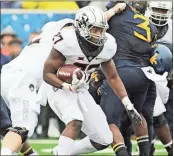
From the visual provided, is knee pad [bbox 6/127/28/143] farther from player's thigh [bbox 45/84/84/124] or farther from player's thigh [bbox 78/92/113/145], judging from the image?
player's thigh [bbox 78/92/113/145]

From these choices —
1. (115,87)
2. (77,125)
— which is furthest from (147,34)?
(77,125)

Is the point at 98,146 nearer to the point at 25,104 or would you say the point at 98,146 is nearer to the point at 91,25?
the point at 25,104

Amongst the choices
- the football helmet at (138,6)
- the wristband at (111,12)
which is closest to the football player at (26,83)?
the wristband at (111,12)

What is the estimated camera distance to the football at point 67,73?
7074mm

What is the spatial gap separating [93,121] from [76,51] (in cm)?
62

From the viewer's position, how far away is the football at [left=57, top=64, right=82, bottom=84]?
7.07m

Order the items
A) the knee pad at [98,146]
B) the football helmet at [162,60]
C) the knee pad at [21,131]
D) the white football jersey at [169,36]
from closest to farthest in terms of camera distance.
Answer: the knee pad at [21,131] < the knee pad at [98,146] < the football helmet at [162,60] < the white football jersey at [169,36]

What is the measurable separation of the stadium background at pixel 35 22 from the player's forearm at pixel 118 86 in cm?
386

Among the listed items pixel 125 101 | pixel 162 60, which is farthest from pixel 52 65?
pixel 162 60

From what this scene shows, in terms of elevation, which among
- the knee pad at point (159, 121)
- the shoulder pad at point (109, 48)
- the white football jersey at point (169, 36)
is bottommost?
the knee pad at point (159, 121)

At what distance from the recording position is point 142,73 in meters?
8.30

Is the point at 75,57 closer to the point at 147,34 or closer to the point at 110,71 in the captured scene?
the point at 110,71

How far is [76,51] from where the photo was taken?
7.12m

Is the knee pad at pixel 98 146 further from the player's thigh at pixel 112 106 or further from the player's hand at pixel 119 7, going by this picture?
the player's hand at pixel 119 7
